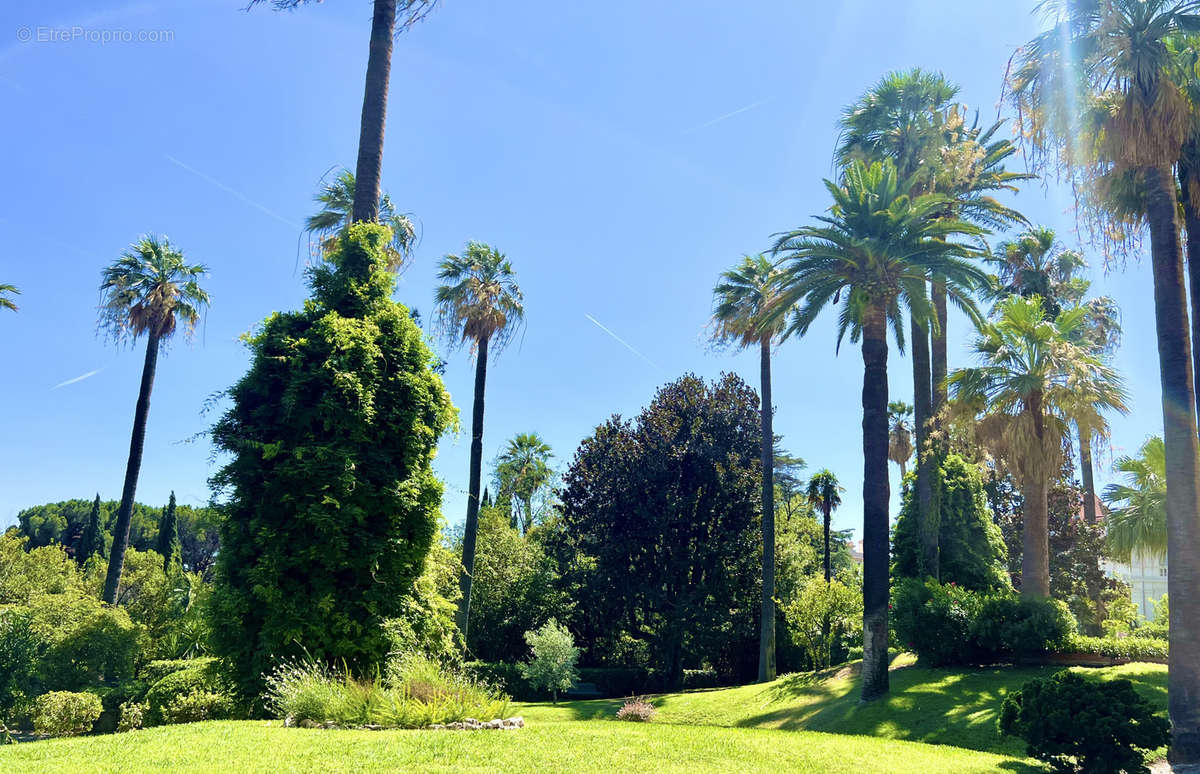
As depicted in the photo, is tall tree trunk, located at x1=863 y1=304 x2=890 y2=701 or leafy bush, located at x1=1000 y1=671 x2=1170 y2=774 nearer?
leafy bush, located at x1=1000 y1=671 x2=1170 y2=774

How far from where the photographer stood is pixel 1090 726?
9852 millimetres

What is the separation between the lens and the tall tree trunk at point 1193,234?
15.3m

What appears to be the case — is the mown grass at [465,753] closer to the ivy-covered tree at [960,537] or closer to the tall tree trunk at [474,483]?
the ivy-covered tree at [960,537]

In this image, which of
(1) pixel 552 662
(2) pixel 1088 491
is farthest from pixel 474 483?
(2) pixel 1088 491

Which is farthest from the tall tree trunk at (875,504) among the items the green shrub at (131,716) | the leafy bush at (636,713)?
the green shrub at (131,716)

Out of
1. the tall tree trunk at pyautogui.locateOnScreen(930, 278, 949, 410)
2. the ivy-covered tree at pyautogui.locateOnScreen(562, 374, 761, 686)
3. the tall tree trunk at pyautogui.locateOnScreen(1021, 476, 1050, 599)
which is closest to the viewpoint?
the tall tree trunk at pyautogui.locateOnScreen(1021, 476, 1050, 599)

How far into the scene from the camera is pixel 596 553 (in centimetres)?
3519

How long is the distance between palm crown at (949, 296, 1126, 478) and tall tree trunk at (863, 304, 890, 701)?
12.7ft

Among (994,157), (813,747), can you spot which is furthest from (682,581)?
(813,747)

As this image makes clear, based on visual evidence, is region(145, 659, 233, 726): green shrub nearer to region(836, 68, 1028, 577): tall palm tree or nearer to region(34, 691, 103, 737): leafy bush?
region(34, 691, 103, 737): leafy bush

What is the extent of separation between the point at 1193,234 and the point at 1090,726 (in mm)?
11451

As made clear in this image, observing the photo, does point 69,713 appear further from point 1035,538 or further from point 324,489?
point 1035,538

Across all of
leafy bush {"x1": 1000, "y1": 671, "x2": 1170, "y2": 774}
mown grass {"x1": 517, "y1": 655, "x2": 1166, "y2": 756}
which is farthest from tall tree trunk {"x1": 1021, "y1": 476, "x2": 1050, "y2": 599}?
leafy bush {"x1": 1000, "y1": 671, "x2": 1170, "y2": 774}

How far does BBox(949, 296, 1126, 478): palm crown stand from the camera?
21.1 meters
